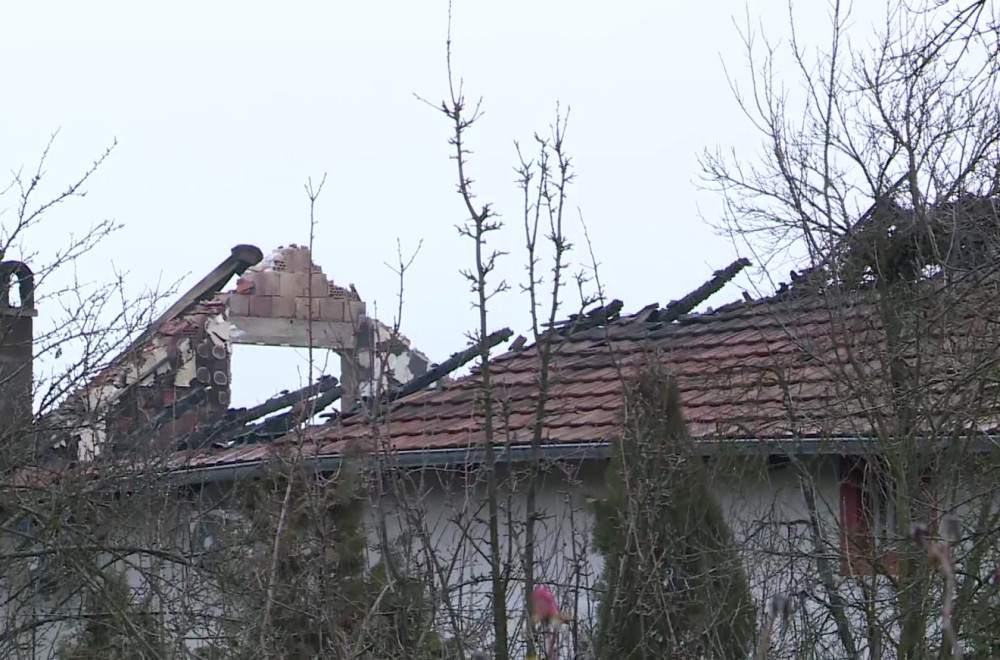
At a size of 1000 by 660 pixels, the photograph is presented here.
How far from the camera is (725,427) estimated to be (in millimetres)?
7426

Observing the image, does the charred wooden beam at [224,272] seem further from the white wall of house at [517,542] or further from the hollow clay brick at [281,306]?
the white wall of house at [517,542]

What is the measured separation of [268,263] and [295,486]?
12.6 m

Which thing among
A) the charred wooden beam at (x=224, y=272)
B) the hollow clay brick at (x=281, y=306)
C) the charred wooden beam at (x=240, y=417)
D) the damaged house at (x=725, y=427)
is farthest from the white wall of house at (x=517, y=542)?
the charred wooden beam at (x=224, y=272)

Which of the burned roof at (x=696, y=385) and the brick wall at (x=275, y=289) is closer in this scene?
the burned roof at (x=696, y=385)

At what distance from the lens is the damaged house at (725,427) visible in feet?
15.5

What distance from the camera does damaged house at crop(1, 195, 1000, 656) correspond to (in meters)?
4.73

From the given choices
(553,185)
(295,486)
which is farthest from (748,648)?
(553,185)

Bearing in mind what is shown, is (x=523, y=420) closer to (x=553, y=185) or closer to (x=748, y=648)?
(x=748, y=648)

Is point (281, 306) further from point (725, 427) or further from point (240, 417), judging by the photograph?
point (725, 427)

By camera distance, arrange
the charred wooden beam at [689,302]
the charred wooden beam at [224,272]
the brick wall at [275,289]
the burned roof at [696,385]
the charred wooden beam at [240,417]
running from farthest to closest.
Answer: the charred wooden beam at [224,272], the brick wall at [275,289], the charred wooden beam at [689,302], the charred wooden beam at [240,417], the burned roof at [696,385]

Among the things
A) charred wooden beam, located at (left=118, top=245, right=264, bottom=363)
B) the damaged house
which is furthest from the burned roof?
charred wooden beam, located at (left=118, top=245, right=264, bottom=363)

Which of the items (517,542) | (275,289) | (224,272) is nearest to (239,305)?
(275,289)

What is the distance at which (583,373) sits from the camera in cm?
1048

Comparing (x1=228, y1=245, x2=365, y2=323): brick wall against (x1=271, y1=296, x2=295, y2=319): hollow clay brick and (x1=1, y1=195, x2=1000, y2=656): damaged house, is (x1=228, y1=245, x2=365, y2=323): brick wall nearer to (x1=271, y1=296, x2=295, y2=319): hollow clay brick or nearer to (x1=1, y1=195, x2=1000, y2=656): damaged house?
(x1=271, y1=296, x2=295, y2=319): hollow clay brick
